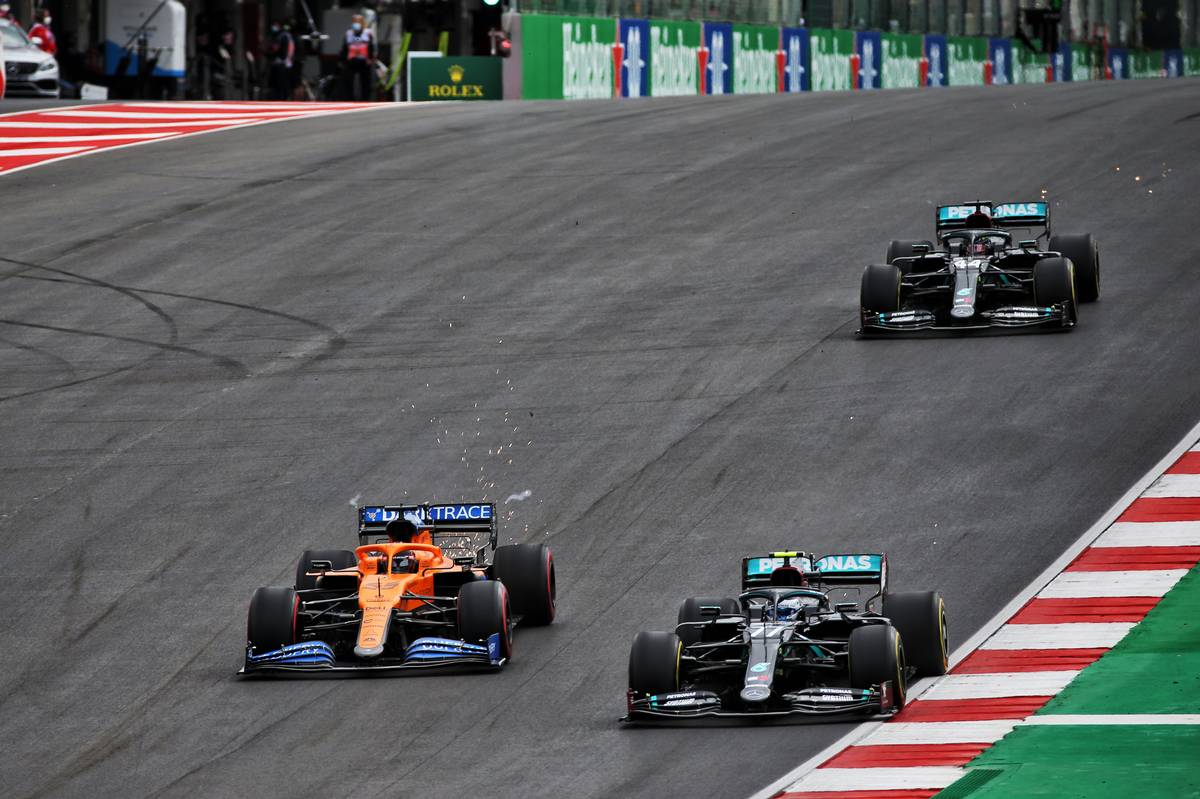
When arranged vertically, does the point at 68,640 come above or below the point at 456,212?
below

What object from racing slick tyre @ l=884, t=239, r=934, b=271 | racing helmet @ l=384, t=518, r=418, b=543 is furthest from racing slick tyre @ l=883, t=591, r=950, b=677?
racing slick tyre @ l=884, t=239, r=934, b=271

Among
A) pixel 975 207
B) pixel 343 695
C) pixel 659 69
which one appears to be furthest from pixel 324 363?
pixel 659 69

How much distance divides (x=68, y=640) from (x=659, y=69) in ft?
123

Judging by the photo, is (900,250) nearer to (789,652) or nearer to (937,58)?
(789,652)

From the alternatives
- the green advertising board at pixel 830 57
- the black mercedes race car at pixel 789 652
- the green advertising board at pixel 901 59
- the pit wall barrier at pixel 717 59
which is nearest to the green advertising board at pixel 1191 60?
the pit wall barrier at pixel 717 59

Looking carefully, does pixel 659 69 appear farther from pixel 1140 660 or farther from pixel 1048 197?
pixel 1140 660

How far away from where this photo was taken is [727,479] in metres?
17.3

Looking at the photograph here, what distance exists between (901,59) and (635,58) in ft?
47.7

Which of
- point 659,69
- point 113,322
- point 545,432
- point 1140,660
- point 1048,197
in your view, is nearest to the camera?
point 1140,660

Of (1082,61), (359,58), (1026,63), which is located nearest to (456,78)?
(359,58)

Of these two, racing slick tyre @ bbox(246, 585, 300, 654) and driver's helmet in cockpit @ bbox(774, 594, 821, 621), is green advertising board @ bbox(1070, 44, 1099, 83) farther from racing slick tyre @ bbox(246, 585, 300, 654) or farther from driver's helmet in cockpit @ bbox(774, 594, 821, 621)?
racing slick tyre @ bbox(246, 585, 300, 654)

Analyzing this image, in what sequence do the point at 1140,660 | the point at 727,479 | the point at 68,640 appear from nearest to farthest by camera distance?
the point at 1140,660 < the point at 68,640 < the point at 727,479

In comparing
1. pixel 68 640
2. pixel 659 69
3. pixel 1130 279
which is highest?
pixel 659 69

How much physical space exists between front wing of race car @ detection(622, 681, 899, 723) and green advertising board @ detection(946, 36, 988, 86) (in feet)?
181
